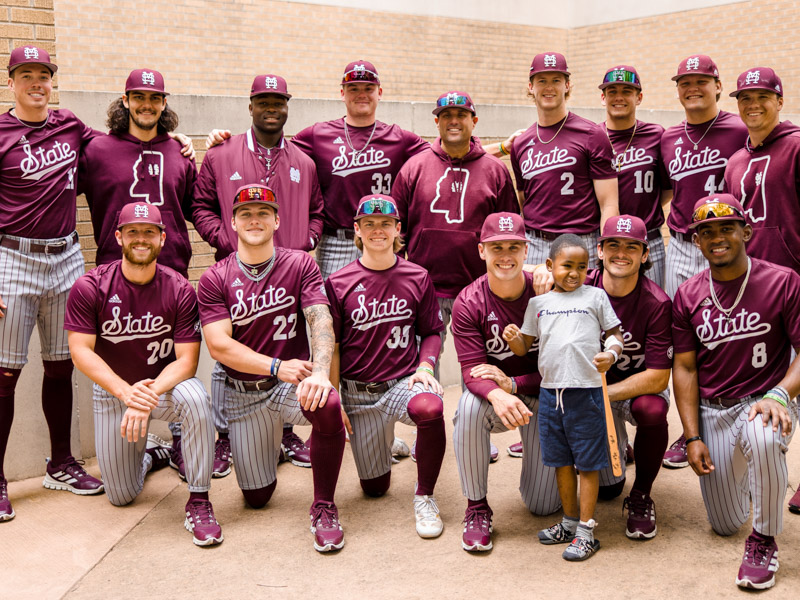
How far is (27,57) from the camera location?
446 centimetres

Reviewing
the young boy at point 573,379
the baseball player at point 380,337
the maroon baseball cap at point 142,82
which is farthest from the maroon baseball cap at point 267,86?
the young boy at point 573,379

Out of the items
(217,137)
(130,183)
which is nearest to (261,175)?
(217,137)

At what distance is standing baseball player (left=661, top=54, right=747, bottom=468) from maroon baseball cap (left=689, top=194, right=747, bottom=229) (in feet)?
3.04

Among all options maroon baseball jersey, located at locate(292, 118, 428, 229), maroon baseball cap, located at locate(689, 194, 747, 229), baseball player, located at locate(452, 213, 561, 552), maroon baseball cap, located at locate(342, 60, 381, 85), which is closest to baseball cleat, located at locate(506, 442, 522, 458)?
baseball player, located at locate(452, 213, 561, 552)

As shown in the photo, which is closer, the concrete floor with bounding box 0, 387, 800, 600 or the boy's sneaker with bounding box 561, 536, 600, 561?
the concrete floor with bounding box 0, 387, 800, 600

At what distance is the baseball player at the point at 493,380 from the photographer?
404cm

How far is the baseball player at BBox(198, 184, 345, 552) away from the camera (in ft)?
13.8

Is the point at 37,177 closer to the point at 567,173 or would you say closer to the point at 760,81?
the point at 567,173

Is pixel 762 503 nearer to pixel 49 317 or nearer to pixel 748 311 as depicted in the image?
pixel 748 311

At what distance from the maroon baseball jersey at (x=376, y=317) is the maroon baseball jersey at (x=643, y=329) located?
1059mm

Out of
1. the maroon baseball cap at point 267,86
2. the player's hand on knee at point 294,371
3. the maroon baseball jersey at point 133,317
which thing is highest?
the maroon baseball cap at point 267,86

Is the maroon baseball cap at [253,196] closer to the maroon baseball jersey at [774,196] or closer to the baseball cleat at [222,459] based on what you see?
the baseball cleat at [222,459]

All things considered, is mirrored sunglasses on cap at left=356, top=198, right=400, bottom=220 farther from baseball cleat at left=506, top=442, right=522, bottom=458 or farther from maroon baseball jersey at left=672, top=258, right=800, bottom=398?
baseball cleat at left=506, top=442, right=522, bottom=458

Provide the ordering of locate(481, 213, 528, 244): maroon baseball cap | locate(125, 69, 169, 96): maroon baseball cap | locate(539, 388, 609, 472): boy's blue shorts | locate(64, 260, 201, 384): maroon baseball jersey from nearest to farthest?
locate(539, 388, 609, 472): boy's blue shorts
locate(481, 213, 528, 244): maroon baseball cap
locate(64, 260, 201, 384): maroon baseball jersey
locate(125, 69, 169, 96): maroon baseball cap
